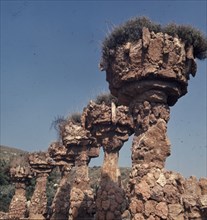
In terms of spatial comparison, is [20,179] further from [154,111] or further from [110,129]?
[154,111]

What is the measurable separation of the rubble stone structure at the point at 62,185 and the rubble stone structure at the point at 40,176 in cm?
419

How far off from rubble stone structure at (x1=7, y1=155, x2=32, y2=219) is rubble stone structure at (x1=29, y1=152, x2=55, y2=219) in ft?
1.92

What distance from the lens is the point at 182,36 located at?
720 centimetres

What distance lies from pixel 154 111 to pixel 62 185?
10928 millimetres

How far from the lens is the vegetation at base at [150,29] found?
7109mm

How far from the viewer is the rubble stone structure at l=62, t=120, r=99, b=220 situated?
1303 centimetres

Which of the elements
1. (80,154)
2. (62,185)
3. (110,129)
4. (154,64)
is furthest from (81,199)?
(154,64)

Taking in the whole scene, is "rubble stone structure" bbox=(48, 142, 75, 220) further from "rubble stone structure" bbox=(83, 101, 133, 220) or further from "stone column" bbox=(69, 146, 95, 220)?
"rubble stone structure" bbox=(83, 101, 133, 220)

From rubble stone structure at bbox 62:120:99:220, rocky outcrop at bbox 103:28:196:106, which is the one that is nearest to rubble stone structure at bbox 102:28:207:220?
A: rocky outcrop at bbox 103:28:196:106

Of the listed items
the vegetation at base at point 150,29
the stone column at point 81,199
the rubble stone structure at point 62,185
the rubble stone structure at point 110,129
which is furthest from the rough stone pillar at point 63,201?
the vegetation at base at point 150,29

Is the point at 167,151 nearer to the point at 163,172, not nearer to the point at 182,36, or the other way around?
the point at 163,172

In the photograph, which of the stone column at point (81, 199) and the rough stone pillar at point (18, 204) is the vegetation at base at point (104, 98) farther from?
the rough stone pillar at point (18, 204)

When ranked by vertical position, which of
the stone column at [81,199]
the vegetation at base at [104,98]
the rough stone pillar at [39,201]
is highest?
the vegetation at base at [104,98]

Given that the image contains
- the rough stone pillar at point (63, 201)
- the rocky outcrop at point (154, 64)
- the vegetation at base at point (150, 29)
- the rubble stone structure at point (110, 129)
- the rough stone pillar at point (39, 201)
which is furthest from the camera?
the rough stone pillar at point (39, 201)
